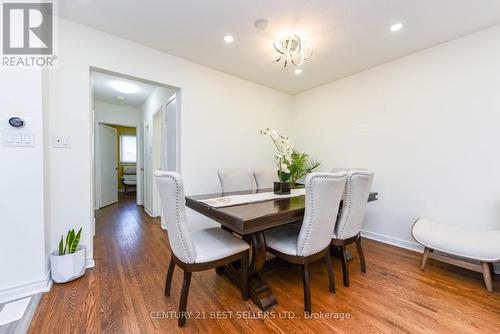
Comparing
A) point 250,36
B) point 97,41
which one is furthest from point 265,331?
point 97,41

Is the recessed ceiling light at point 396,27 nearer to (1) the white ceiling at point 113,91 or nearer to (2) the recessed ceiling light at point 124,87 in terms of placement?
(1) the white ceiling at point 113,91

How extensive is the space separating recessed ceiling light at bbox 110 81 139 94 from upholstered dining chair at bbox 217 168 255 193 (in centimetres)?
259

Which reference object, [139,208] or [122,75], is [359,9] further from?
[139,208]

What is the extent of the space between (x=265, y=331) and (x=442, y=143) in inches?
108

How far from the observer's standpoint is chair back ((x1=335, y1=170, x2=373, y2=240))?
5.86 feet

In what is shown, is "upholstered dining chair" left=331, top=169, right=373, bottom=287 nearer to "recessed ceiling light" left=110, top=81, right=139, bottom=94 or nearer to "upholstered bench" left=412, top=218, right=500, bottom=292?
"upholstered bench" left=412, top=218, right=500, bottom=292

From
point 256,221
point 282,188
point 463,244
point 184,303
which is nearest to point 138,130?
point 282,188

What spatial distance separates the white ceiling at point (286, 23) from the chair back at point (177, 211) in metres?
1.57

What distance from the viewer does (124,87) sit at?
381cm

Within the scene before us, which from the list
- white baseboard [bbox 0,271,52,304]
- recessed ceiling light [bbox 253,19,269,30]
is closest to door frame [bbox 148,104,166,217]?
white baseboard [bbox 0,271,52,304]

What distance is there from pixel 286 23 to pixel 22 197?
108 inches

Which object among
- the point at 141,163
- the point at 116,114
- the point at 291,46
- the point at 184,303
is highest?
the point at 291,46

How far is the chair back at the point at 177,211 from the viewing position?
1299mm

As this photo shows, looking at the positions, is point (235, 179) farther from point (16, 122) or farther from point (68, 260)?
point (16, 122)
